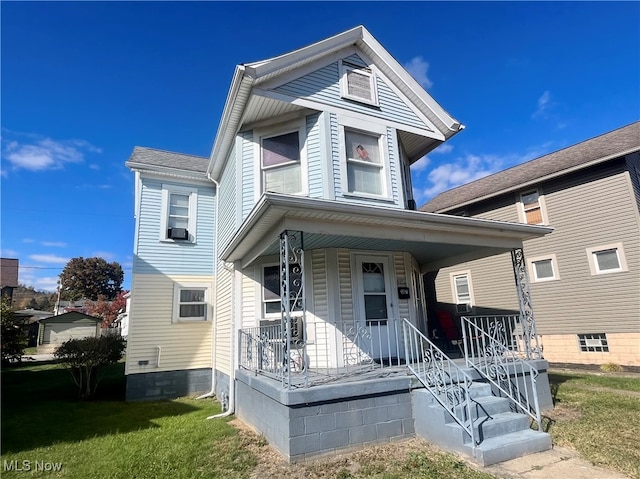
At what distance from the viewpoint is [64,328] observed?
2739 centimetres

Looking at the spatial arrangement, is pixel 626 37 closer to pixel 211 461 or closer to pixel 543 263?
pixel 543 263

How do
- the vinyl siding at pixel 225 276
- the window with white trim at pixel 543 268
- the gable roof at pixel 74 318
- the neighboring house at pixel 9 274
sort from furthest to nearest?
1. the neighboring house at pixel 9 274
2. the gable roof at pixel 74 318
3. the window with white trim at pixel 543 268
4. the vinyl siding at pixel 225 276

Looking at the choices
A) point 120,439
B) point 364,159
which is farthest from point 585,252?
point 120,439

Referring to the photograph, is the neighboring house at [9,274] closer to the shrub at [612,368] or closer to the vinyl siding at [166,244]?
the vinyl siding at [166,244]

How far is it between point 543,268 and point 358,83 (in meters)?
10.1

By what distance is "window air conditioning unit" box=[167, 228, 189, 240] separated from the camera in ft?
32.4

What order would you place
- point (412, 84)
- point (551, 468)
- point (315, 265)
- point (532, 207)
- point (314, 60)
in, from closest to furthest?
1. point (551, 468)
2. point (315, 265)
3. point (314, 60)
4. point (412, 84)
5. point (532, 207)

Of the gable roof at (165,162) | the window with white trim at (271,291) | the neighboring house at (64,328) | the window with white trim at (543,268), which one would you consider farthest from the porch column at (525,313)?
the neighboring house at (64,328)

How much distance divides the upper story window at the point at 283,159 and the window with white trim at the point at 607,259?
10.6 meters

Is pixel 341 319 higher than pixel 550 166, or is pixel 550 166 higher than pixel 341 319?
pixel 550 166

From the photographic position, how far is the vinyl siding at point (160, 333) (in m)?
8.91

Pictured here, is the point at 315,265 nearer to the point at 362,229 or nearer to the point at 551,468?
the point at 362,229

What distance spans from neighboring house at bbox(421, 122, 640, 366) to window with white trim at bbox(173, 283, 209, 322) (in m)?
11.1

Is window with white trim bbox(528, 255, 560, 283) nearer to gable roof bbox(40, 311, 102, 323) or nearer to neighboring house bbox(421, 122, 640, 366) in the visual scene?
neighboring house bbox(421, 122, 640, 366)
